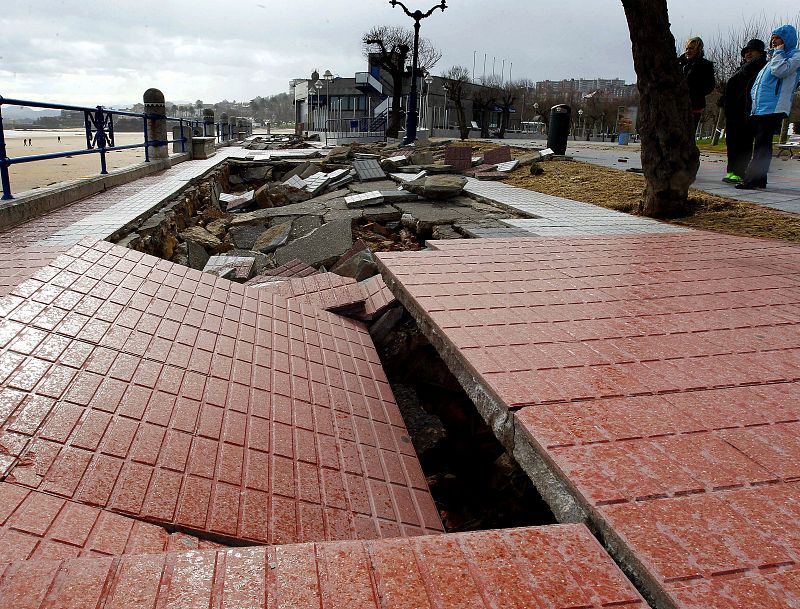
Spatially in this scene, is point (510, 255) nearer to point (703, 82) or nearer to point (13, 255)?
point (13, 255)

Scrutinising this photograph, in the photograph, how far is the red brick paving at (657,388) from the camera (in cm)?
139

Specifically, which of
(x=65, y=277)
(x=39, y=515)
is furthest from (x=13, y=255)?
(x=39, y=515)

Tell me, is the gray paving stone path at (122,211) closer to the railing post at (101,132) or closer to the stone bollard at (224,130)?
the railing post at (101,132)

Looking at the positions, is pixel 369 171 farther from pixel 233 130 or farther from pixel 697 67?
pixel 233 130

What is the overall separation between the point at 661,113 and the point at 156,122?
30.9ft

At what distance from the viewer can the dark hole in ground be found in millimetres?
2865

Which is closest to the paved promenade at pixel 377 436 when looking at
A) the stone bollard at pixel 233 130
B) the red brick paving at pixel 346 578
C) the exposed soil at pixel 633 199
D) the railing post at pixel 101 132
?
the red brick paving at pixel 346 578

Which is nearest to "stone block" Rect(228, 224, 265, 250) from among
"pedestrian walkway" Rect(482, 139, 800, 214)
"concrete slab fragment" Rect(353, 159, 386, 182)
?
"concrete slab fragment" Rect(353, 159, 386, 182)

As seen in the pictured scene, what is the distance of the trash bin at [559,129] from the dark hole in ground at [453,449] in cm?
1131

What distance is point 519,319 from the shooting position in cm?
289

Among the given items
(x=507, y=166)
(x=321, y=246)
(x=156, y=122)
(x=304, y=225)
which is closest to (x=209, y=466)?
(x=321, y=246)

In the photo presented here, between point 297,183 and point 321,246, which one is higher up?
point 297,183

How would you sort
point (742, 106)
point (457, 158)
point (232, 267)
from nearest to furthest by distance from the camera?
point (232, 267) < point (742, 106) < point (457, 158)

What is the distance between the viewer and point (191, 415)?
234 centimetres
